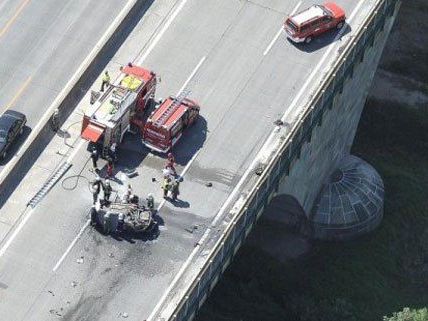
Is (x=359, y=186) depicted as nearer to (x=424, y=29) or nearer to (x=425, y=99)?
(x=425, y=99)

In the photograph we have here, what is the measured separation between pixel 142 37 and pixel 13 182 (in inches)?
642

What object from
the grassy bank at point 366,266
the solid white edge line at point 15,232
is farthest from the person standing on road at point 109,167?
the grassy bank at point 366,266

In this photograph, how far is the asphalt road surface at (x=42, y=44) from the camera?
307 ft

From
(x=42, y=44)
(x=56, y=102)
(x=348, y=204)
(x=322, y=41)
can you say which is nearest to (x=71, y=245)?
(x=56, y=102)

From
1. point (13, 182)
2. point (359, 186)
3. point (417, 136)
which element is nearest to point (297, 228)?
point (359, 186)

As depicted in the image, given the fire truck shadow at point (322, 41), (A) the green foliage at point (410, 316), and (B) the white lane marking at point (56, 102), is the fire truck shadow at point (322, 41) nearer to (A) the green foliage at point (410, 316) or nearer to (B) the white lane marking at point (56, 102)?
(B) the white lane marking at point (56, 102)

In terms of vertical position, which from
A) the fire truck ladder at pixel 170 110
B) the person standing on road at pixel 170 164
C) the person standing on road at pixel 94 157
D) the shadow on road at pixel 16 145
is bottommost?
the shadow on road at pixel 16 145

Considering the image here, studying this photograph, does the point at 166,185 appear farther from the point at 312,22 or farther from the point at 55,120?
the point at 312,22

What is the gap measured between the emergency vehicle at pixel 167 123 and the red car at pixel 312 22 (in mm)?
10778

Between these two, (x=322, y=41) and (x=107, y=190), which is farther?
(x=322, y=41)

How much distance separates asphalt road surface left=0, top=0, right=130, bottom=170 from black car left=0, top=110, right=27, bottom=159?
1100 millimetres

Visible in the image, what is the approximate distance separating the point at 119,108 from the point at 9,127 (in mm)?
8031

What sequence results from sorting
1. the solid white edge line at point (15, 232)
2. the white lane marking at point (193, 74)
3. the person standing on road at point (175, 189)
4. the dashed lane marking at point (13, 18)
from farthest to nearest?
the dashed lane marking at point (13, 18)
the white lane marking at point (193, 74)
the person standing on road at point (175, 189)
the solid white edge line at point (15, 232)

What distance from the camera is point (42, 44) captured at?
97000 mm
